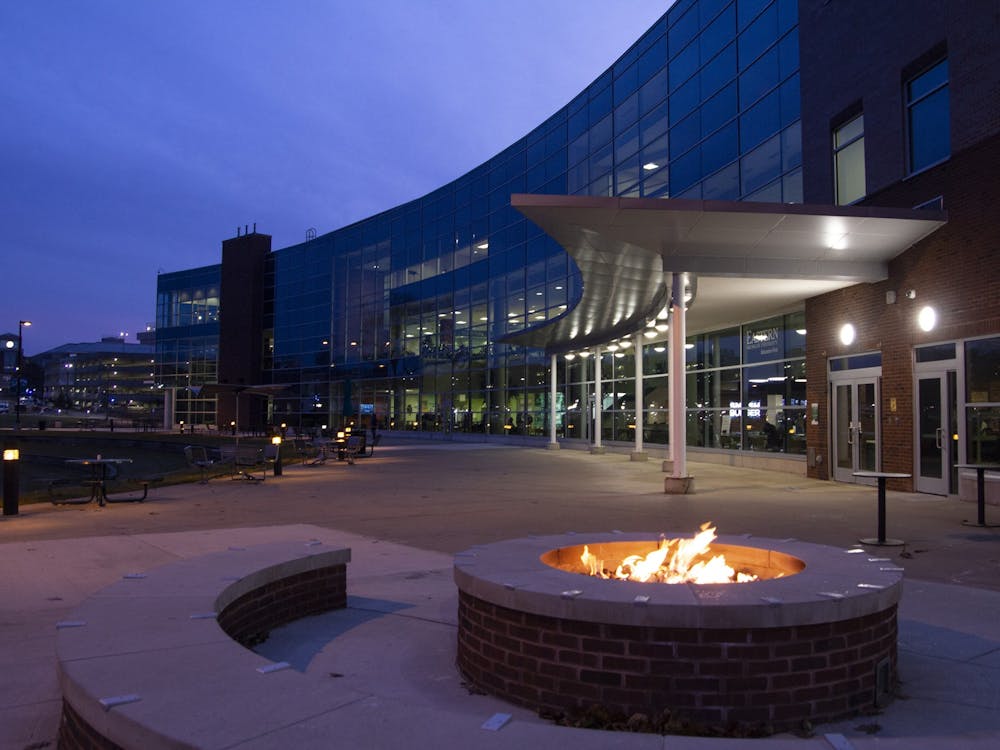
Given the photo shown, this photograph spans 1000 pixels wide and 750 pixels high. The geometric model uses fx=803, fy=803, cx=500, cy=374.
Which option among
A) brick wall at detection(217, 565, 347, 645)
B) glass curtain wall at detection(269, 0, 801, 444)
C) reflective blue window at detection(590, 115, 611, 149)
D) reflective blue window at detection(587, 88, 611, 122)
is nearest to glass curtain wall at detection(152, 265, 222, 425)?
glass curtain wall at detection(269, 0, 801, 444)

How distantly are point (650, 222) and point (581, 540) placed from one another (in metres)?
8.66

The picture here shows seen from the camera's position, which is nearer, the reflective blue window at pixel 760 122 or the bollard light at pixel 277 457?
the bollard light at pixel 277 457

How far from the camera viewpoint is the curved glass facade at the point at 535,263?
23.2 metres

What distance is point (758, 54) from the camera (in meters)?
22.5

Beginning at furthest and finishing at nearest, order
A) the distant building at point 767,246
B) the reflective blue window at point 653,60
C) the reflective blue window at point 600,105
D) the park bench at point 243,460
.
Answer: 1. the reflective blue window at point 600,105
2. the reflective blue window at point 653,60
3. the park bench at point 243,460
4. the distant building at point 767,246

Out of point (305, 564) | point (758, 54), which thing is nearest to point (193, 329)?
point (758, 54)

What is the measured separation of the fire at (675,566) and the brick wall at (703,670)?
1128 millimetres

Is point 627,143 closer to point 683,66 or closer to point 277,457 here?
point 683,66

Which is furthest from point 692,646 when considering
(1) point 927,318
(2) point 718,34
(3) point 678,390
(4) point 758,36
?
(2) point 718,34

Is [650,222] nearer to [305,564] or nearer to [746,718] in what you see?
[305,564]

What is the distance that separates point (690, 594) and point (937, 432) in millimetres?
13019

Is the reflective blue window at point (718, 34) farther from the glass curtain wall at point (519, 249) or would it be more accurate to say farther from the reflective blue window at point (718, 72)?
the reflective blue window at point (718, 72)

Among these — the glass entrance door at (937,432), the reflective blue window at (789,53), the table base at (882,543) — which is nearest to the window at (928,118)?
the glass entrance door at (937,432)

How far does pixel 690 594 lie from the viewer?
14.4ft
